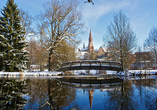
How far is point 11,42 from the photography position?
1873 cm

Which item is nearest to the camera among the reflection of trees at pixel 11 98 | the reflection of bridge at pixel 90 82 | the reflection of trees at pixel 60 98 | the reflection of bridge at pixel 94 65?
the reflection of trees at pixel 11 98

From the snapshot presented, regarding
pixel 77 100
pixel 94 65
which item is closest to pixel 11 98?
pixel 77 100

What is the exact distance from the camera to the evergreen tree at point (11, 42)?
57.8ft

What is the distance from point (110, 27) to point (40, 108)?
866 inches

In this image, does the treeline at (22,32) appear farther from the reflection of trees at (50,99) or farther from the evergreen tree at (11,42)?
the reflection of trees at (50,99)

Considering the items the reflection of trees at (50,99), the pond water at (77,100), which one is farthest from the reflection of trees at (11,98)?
the reflection of trees at (50,99)

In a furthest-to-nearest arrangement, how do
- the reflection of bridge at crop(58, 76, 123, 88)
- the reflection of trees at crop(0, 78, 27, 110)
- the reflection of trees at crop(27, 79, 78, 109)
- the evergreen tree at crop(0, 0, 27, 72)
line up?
the evergreen tree at crop(0, 0, 27, 72)
the reflection of bridge at crop(58, 76, 123, 88)
the reflection of trees at crop(27, 79, 78, 109)
the reflection of trees at crop(0, 78, 27, 110)

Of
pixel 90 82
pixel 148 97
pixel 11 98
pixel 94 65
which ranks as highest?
pixel 94 65

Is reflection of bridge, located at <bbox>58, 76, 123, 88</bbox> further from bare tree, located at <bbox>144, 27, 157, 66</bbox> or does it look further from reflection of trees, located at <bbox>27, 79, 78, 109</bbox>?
bare tree, located at <bbox>144, 27, 157, 66</bbox>

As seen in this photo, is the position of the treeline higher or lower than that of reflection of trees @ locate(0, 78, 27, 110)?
higher

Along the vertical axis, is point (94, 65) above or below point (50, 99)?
above

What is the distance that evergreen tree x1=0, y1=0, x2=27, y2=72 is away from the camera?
17.6 m

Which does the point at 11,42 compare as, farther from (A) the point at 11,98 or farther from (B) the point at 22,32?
(A) the point at 11,98

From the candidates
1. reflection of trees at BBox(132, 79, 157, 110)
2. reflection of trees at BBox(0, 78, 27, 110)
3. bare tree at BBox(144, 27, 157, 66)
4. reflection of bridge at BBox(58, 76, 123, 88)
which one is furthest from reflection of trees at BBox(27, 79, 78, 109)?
bare tree at BBox(144, 27, 157, 66)
